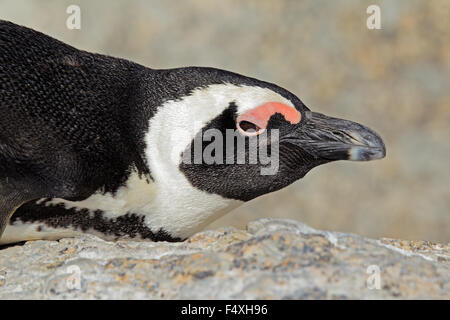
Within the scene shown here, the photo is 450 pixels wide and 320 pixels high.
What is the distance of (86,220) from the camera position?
2166 millimetres

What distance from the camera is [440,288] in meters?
1.61

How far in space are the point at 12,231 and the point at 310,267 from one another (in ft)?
3.03

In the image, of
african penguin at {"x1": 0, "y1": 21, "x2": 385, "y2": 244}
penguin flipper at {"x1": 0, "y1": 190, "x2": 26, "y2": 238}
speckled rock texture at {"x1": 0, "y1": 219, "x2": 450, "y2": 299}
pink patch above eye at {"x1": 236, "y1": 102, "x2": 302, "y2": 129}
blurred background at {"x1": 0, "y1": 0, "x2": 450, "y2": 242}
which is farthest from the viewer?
blurred background at {"x1": 0, "y1": 0, "x2": 450, "y2": 242}

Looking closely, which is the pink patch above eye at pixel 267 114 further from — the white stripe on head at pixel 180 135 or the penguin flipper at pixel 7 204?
the penguin flipper at pixel 7 204

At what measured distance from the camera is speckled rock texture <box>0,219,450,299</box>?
1546 mm

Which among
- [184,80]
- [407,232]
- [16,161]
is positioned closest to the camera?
[16,161]

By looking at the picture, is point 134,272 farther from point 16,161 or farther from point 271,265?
point 16,161

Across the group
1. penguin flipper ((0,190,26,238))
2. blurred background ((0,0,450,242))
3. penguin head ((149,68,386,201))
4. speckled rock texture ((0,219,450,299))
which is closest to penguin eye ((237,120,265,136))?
penguin head ((149,68,386,201))

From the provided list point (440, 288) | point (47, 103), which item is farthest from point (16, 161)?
point (440, 288)

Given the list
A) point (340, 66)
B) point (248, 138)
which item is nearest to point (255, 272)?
point (248, 138)

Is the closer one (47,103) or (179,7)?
(47,103)

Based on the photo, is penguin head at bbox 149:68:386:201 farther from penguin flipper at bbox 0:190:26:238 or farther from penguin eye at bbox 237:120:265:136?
penguin flipper at bbox 0:190:26:238

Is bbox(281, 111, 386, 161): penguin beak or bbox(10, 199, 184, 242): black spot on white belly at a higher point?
bbox(281, 111, 386, 161): penguin beak

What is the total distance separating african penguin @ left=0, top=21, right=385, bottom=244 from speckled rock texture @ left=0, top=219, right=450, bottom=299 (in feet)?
0.84
